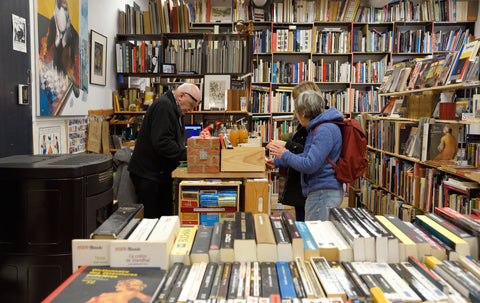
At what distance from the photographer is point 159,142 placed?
301 cm

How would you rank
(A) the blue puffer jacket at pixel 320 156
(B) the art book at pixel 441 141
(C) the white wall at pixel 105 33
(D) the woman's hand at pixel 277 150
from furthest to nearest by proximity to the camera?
(C) the white wall at pixel 105 33 → (B) the art book at pixel 441 141 → (D) the woman's hand at pixel 277 150 → (A) the blue puffer jacket at pixel 320 156

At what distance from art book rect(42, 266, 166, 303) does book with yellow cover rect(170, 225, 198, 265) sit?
0.06 metres

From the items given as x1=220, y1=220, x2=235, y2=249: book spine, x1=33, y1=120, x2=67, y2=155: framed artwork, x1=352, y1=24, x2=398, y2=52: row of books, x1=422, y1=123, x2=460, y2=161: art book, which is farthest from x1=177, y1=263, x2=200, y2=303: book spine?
x1=352, y1=24, x2=398, y2=52: row of books

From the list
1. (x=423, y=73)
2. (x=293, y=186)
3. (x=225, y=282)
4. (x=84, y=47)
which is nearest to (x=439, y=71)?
(x=423, y=73)

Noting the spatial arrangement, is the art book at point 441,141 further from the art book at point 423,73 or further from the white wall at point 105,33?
the white wall at point 105,33

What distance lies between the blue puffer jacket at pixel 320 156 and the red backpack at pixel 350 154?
37 millimetres

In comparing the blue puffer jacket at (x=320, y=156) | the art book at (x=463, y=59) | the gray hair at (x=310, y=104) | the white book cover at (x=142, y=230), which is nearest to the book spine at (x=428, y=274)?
the white book cover at (x=142, y=230)

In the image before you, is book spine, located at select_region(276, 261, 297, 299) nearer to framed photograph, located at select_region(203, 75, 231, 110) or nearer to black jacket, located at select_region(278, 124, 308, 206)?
black jacket, located at select_region(278, 124, 308, 206)

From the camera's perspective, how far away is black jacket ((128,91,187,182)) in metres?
3.02

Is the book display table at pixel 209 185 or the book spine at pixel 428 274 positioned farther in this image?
the book display table at pixel 209 185

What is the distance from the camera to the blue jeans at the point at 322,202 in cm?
238

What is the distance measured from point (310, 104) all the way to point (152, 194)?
5.18ft

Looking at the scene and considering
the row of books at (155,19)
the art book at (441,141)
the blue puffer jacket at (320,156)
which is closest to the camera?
the blue puffer jacket at (320,156)

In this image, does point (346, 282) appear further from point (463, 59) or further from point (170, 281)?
point (463, 59)
